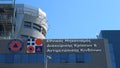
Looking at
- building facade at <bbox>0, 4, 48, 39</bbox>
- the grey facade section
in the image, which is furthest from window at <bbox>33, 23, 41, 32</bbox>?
the grey facade section

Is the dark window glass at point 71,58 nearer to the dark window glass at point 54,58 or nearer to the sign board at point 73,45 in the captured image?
the sign board at point 73,45

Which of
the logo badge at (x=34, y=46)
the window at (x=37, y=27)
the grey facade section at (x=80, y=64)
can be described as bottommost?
the grey facade section at (x=80, y=64)

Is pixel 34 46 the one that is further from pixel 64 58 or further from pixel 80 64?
pixel 80 64

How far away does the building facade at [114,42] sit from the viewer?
144m

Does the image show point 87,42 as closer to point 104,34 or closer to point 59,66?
point 59,66

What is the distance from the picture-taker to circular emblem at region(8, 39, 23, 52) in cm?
6581

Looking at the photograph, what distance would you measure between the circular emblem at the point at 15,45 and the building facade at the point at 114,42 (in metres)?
82.2

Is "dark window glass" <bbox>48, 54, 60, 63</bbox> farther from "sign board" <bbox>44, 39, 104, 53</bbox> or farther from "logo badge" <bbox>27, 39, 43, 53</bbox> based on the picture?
"logo badge" <bbox>27, 39, 43, 53</bbox>

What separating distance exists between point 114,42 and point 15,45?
8838 centimetres

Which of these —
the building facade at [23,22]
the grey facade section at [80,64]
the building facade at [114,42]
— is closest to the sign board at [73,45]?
the grey facade section at [80,64]

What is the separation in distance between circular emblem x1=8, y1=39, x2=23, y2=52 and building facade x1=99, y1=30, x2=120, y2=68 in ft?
270

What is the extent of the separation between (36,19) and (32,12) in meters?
2.22

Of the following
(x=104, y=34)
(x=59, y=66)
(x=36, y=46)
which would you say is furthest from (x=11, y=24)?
(x=104, y=34)

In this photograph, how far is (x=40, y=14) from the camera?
87.2 m
